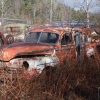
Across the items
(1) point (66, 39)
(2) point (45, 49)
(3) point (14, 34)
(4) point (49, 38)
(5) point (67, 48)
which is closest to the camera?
(2) point (45, 49)

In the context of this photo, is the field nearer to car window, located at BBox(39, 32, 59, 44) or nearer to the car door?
the car door

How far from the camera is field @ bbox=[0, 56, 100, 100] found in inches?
206

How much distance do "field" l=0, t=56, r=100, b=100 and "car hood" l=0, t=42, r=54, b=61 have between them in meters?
0.40

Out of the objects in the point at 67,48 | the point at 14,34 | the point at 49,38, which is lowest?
the point at 14,34

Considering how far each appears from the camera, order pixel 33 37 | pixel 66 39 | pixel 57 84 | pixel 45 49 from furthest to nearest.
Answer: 1. pixel 33 37
2. pixel 66 39
3. pixel 45 49
4. pixel 57 84

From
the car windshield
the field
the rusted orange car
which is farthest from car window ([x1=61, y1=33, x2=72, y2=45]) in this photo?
the field

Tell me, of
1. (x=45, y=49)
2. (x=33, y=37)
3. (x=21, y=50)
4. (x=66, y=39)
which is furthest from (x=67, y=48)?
(x=21, y=50)

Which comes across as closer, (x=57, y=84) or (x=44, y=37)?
(x=57, y=84)

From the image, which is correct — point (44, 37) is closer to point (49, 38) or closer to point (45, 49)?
point (49, 38)

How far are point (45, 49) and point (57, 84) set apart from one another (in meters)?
1.58

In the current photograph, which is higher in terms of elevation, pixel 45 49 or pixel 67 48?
pixel 45 49

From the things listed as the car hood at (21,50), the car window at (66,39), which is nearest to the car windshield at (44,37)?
the car window at (66,39)

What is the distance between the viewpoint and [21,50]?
262 inches

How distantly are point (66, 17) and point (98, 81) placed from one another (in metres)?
2.63
